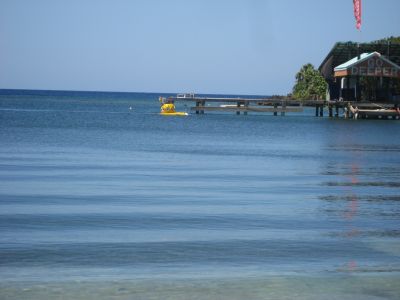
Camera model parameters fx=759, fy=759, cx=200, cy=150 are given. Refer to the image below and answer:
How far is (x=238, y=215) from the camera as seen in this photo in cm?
1593

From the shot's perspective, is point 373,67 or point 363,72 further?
point 373,67

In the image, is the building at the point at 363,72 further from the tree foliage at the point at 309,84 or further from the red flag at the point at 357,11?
the tree foliage at the point at 309,84

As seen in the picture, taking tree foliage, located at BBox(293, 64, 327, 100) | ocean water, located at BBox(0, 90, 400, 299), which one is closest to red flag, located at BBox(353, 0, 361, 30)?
tree foliage, located at BBox(293, 64, 327, 100)

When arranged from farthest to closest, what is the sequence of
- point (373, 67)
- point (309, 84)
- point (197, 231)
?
point (309, 84) < point (373, 67) < point (197, 231)

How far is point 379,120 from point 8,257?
79079mm

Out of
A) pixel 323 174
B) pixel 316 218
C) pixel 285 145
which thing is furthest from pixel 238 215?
pixel 285 145

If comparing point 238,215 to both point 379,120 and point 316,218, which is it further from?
point 379,120

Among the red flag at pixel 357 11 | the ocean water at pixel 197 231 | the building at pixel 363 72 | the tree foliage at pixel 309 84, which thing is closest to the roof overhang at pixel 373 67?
the building at pixel 363 72

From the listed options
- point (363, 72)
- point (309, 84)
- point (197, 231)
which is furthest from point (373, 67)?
point (197, 231)

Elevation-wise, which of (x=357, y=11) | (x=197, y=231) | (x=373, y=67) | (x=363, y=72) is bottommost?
(x=197, y=231)

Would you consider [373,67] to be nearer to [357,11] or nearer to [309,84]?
[357,11]

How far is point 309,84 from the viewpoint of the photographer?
142m

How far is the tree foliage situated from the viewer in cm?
13525

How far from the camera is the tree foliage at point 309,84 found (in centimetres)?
13525
